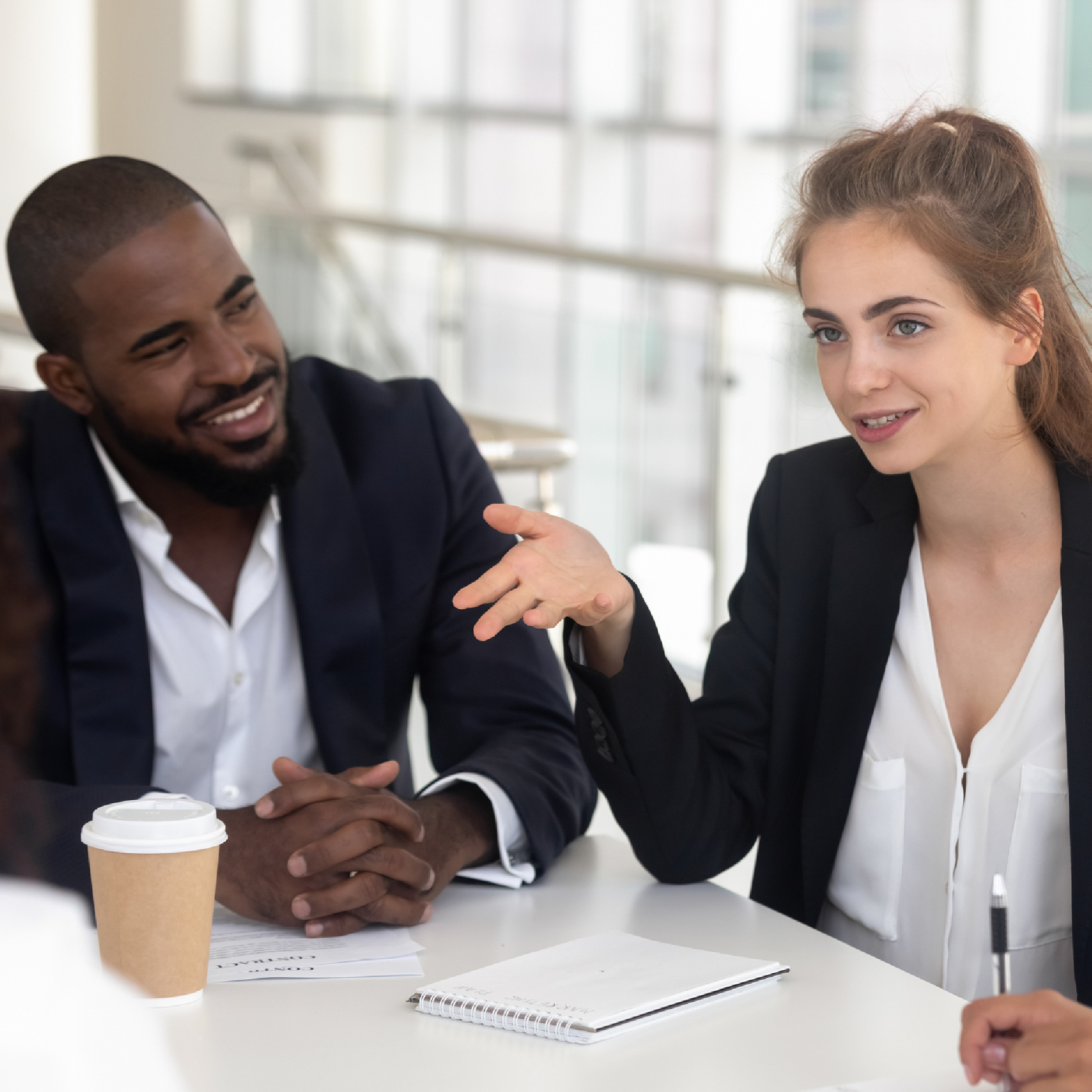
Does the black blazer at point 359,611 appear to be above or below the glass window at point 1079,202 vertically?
below

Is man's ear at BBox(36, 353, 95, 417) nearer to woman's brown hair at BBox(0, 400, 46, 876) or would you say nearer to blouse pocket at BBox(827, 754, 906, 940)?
blouse pocket at BBox(827, 754, 906, 940)

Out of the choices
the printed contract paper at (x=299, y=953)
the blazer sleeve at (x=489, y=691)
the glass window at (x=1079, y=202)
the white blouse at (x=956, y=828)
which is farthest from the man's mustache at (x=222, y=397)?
the glass window at (x=1079, y=202)

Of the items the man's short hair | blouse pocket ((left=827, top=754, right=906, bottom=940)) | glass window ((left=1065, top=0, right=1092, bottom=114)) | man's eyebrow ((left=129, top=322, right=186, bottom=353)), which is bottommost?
blouse pocket ((left=827, top=754, right=906, bottom=940))

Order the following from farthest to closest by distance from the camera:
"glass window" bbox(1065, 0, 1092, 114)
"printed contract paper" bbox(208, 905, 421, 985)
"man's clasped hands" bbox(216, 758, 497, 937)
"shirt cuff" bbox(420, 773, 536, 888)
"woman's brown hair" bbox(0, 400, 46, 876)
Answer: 1. "glass window" bbox(1065, 0, 1092, 114)
2. "shirt cuff" bbox(420, 773, 536, 888)
3. "man's clasped hands" bbox(216, 758, 497, 937)
4. "printed contract paper" bbox(208, 905, 421, 985)
5. "woman's brown hair" bbox(0, 400, 46, 876)

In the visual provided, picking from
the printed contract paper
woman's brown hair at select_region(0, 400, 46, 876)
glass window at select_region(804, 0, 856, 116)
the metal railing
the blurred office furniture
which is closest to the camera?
woman's brown hair at select_region(0, 400, 46, 876)

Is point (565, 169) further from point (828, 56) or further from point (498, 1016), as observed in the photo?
point (498, 1016)

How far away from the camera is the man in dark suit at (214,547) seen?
152 centimetres

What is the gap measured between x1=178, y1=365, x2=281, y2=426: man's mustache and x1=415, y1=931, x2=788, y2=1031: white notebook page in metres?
0.76

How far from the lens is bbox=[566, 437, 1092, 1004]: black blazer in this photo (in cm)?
136

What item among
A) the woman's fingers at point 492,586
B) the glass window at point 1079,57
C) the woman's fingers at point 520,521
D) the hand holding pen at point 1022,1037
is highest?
the glass window at point 1079,57

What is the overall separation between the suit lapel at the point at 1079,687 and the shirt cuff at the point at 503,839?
499 millimetres

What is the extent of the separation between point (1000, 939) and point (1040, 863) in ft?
1.87

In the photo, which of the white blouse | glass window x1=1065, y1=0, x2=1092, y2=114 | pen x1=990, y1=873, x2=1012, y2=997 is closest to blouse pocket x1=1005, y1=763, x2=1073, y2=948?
the white blouse

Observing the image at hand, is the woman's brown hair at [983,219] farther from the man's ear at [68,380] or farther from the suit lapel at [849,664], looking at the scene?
the man's ear at [68,380]
